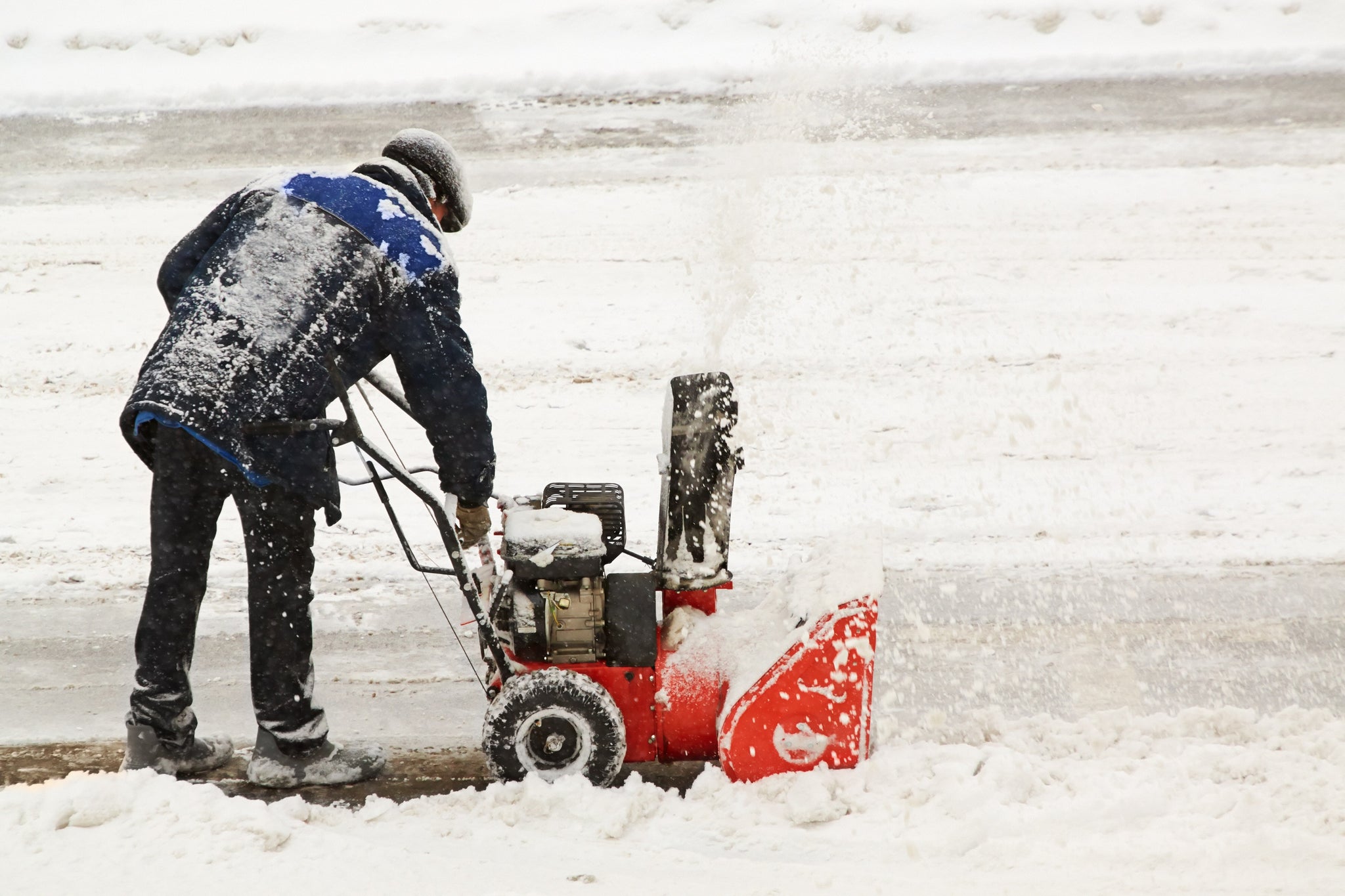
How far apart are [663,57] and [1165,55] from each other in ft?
13.4

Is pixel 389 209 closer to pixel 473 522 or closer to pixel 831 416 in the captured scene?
pixel 473 522

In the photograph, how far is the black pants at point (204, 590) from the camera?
9.35ft

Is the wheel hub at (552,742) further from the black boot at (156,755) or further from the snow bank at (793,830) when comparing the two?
the black boot at (156,755)

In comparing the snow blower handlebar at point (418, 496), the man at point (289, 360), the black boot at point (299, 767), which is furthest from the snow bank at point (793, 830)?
the man at point (289, 360)

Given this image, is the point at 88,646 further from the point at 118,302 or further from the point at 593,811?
the point at 118,302

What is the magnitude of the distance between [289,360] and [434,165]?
0.65 metres

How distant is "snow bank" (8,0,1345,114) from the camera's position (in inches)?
356

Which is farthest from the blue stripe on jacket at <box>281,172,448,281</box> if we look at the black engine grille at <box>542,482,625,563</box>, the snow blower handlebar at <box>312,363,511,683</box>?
the black engine grille at <box>542,482,625,563</box>

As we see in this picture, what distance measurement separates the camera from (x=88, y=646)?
3879 mm

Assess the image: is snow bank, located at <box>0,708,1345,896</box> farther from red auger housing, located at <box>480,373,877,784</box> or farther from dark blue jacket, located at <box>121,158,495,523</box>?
dark blue jacket, located at <box>121,158,495,523</box>

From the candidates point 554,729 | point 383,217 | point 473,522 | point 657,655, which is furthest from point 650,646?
point 383,217

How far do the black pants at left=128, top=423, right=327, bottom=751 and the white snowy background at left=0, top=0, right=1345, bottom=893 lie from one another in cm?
34

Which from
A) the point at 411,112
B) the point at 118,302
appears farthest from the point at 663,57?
the point at 118,302

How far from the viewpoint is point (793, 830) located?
2.73 m
